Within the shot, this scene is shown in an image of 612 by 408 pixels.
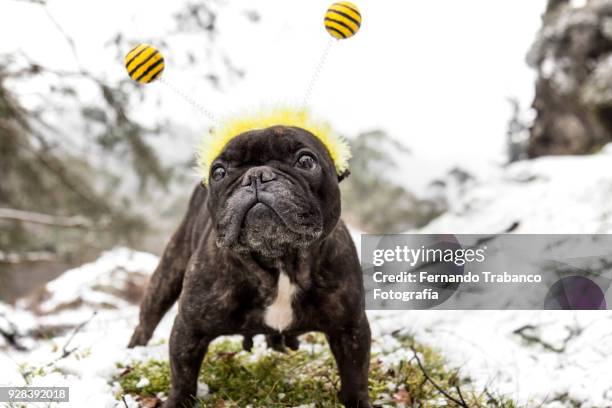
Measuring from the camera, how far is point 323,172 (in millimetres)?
2297

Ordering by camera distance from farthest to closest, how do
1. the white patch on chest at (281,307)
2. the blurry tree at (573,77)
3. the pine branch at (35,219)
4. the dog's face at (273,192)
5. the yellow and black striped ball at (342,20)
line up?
the blurry tree at (573,77) < the pine branch at (35,219) < the yellow and black striped ball at (342,20) < the white patch on chest at (281,307) < the dog's face at (273,192)

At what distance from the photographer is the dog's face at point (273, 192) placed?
2.05 m

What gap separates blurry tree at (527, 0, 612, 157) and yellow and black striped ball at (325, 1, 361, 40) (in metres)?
8.23

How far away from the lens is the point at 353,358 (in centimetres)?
255

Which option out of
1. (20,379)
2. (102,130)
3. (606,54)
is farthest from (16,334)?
(606,54)

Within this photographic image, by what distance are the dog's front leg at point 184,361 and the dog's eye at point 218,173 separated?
0.69m

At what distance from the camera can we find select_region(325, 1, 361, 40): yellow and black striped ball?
2.50 meters

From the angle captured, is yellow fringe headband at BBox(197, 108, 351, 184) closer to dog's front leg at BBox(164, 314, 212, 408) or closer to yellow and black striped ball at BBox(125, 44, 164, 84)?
yellow and black striped ball at BBox(125, 44, 164, 84)

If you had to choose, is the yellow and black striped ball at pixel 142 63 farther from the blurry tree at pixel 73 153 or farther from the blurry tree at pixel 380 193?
the blurry tree at pixel 380 193

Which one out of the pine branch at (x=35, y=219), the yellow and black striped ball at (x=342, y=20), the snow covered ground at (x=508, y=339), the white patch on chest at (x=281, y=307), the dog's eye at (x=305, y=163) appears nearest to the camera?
the dog's eye at (x=305, y=163)

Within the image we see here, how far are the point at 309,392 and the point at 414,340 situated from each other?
4.40 feet

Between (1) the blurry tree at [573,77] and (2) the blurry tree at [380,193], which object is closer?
(1) the blurry tree at [573,77]

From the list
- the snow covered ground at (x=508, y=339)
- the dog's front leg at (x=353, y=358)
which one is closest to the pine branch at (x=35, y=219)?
the snow covered ground at (x=508, y=339)

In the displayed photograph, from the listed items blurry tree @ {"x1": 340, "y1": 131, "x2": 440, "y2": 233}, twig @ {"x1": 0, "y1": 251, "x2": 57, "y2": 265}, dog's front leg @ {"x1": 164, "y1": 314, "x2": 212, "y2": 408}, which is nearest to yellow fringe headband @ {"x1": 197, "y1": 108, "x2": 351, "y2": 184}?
dog's front leg @ {"x1": 164, "y1": 314, "x2": 212, "y2": 408}
